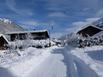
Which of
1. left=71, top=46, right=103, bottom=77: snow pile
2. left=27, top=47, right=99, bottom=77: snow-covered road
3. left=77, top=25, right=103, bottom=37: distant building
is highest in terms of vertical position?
left=77, top=25, right=103, bottom=37: distant building

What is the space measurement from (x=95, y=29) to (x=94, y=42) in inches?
415

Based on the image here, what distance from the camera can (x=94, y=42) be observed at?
44375mm

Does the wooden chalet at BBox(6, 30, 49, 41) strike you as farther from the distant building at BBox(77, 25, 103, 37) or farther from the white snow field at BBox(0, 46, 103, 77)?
the white snow field at BBox(0, 46, 103, 77)

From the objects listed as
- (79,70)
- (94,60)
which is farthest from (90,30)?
(79,70)

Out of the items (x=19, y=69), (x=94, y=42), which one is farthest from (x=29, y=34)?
(x=19, y=69)

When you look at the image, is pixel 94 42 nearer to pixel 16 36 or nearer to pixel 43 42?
pixel 43 42

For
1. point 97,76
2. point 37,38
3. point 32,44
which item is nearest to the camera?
point 97,76

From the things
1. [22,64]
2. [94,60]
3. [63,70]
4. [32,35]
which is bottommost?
[63,70]

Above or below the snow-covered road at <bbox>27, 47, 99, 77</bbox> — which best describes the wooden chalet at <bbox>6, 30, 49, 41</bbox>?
above

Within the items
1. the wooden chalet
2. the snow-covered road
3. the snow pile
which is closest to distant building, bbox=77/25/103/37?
the wooden chalet

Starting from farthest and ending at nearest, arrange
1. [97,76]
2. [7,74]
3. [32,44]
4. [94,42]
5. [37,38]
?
[37,38] → [32,44] → [94,42] → [7,74] → [97,76]

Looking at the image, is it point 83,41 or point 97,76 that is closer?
point 97,76

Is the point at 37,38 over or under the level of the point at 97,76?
over

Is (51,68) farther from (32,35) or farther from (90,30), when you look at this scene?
(32,35)
